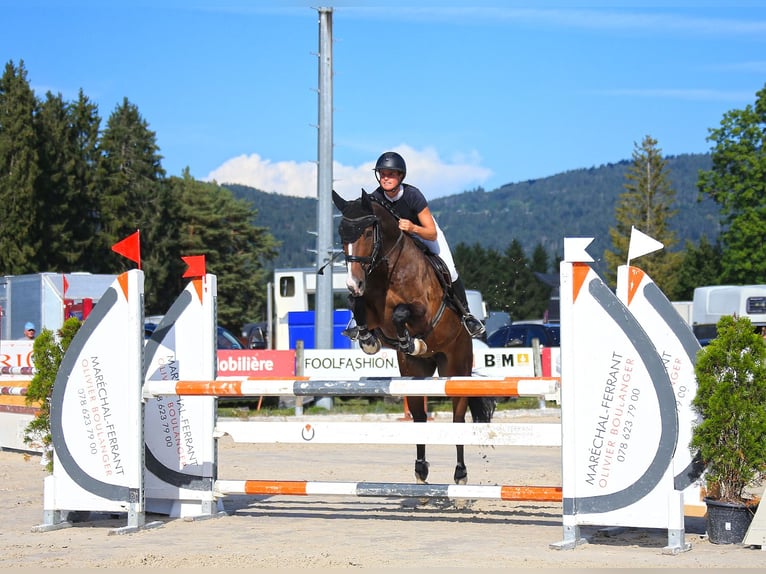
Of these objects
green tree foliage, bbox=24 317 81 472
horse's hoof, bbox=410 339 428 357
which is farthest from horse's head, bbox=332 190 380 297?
green tree foliage, bbox=24 317 81 472

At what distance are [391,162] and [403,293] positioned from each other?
88 cm

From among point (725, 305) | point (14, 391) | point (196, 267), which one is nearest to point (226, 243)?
point (725, 305)

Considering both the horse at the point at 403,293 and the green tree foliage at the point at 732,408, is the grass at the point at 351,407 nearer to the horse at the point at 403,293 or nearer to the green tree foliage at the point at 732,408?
the horse at the point at 403,293

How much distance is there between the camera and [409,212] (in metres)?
6.81

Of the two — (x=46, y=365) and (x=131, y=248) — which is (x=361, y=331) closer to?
(x=131, y=248)

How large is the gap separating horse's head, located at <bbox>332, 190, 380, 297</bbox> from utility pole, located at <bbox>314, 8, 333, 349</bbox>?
40.5ft

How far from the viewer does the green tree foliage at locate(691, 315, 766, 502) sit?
16.7ft

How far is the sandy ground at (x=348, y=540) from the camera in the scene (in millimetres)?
4875

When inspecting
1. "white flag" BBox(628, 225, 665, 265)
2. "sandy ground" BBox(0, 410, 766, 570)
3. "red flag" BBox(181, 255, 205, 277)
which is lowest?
"sandy ground" BBox(0, 410, 766, 570)

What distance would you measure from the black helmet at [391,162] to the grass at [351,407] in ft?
33.3

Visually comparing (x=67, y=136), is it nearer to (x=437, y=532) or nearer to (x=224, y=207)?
(x=224, y=207)

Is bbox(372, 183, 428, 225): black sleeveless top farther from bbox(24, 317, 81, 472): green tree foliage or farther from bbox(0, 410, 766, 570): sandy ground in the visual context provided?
bbox(24, 317, 81, 472): green tree foliage

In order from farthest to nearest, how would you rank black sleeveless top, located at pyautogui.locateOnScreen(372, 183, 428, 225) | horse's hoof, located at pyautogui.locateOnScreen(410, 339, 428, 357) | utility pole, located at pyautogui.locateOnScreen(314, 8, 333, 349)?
utility pole, located at pyautogui.locateOnScreen(314, 8, 333, 349) → black sleeveless top, located at pyautogui.locateOnScreen(372, 183, 428, 225) → horse's hoof, located at pyautogui.locateOnScreen(410, 339, 428, 357)

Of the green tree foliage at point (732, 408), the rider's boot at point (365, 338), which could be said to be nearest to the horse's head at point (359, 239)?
the rider's boot at point (365, 338)
